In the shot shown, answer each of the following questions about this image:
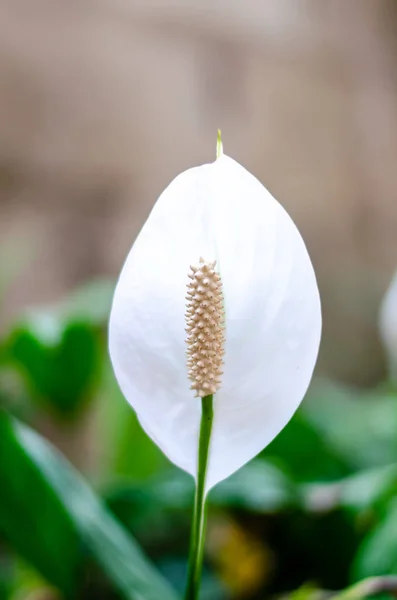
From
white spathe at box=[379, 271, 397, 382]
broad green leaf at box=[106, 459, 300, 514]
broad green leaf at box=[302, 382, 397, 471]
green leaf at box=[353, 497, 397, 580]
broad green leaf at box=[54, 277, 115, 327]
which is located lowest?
broad green leaf at box=[302, 382, 397, 471]

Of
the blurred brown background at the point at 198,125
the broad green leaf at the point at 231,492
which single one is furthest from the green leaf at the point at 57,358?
the blurred brown background at the point at 198,125

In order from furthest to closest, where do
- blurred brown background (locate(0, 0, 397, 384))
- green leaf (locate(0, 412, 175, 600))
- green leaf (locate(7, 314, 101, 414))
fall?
blurred brown background (locate(0, 0, 397, 384)) < green leaf (locate(7, 314, 101, 414)) < green leaf (locate(0, 412, 175, 600))

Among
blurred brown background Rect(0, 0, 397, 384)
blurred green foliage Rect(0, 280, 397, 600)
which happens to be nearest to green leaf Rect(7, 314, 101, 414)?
blurred green foliage Rect(0, 280, 397, 600)

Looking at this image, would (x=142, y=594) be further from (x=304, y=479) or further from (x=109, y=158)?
(x=109, y=158)

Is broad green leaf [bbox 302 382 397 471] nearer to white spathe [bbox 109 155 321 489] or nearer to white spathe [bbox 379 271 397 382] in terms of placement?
white spathe [bbox 379 271 397 382]

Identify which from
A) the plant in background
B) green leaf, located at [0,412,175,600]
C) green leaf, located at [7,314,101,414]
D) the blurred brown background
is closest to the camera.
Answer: the plant in background

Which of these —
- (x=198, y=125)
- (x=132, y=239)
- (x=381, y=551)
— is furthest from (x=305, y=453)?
(x=198, y=125)
